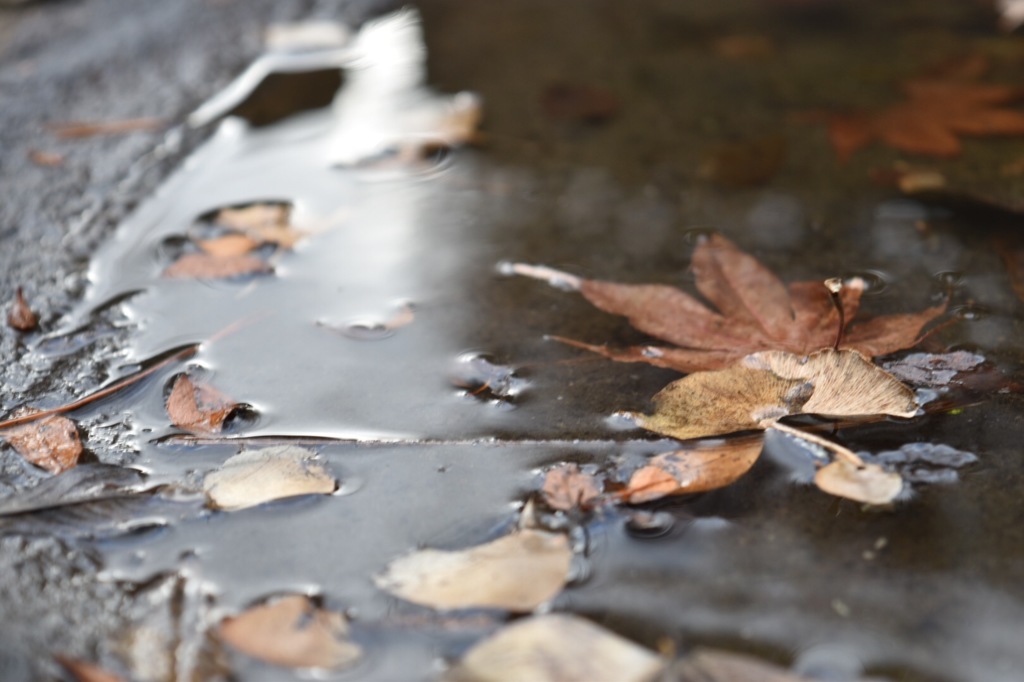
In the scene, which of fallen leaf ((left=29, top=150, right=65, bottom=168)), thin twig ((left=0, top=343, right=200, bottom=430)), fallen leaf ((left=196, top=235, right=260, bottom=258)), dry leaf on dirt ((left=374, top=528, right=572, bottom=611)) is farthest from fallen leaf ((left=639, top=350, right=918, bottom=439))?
fallen leaf ((left=29, top=150, right=65, bottom=168))

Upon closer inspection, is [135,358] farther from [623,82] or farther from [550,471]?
[623,82]

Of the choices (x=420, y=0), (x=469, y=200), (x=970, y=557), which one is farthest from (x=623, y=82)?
(x=970, y=557)

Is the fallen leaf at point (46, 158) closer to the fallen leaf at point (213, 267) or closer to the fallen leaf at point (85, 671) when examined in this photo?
the fallen leaf at point (213, 267)

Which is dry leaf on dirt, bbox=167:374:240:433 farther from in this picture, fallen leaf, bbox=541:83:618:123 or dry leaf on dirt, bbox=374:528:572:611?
fallen leaf, bbox=541:83:618:123

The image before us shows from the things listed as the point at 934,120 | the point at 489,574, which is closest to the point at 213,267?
the point at 489,574

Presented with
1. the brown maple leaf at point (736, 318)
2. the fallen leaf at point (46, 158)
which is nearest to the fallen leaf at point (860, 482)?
the brown maple leaf at point (736, 318)
